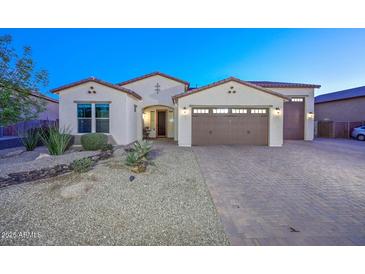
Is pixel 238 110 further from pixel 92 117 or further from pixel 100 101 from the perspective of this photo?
pixel 92 117

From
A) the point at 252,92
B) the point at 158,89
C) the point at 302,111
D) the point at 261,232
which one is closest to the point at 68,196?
the point at 261,232

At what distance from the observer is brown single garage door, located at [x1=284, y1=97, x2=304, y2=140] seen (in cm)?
1476

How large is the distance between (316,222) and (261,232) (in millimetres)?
1113

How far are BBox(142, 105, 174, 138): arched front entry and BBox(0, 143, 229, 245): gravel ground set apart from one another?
11688 millimetres

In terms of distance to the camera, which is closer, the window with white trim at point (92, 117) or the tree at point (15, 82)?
the tree at point (15, 82)

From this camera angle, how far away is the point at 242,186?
15.8ft

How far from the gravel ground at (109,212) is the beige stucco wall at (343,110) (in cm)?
2247

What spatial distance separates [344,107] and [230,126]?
17026 millimetres

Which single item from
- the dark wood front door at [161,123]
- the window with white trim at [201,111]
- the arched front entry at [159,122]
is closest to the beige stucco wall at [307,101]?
the window with white trim at [201,111]

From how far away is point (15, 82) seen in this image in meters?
5.42

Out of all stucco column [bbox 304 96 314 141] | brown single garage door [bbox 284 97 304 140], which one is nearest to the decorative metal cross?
brown single garage door [bbox 284 97 304 140]

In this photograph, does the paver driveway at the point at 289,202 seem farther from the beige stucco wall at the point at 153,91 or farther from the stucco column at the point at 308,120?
the beige stucco wall at the point at 153,91

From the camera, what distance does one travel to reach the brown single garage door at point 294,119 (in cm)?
1476
